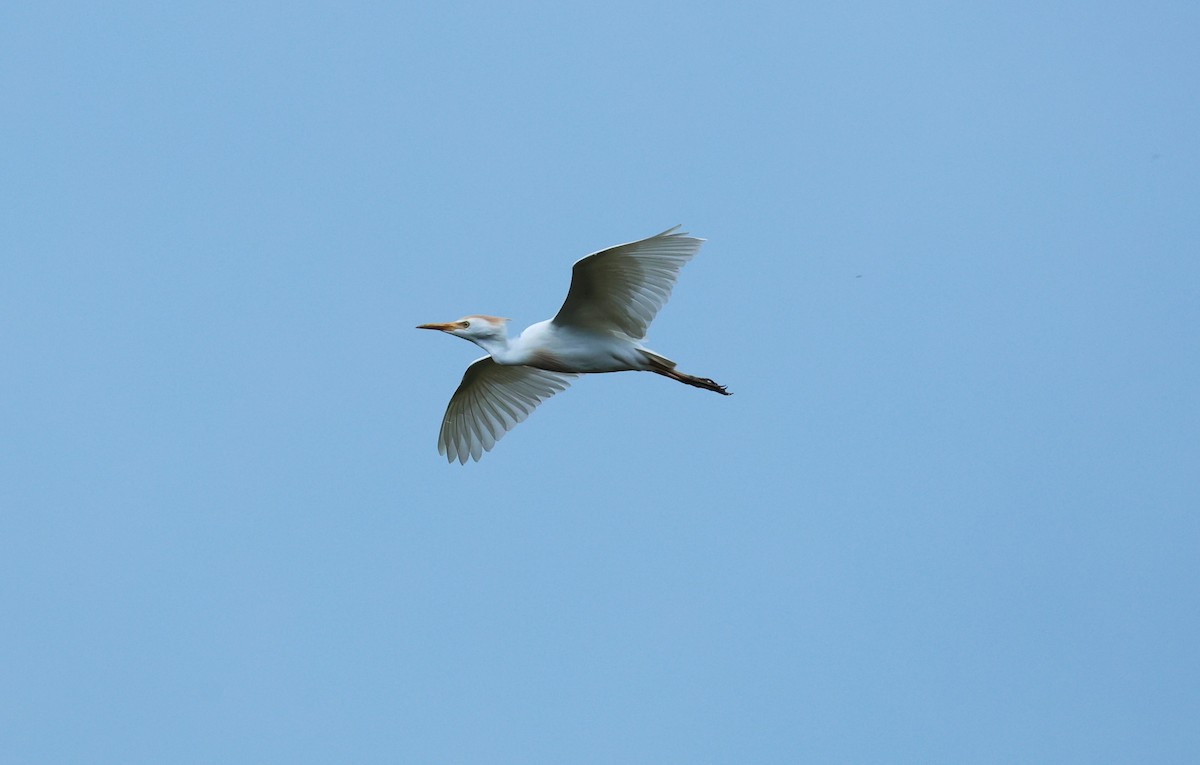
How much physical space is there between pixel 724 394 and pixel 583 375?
58.4 inches

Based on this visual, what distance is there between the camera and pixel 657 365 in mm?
14859

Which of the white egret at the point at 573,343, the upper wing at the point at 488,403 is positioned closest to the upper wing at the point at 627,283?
the white egret at the point at 573,343

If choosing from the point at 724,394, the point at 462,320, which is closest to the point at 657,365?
the point at 724,394

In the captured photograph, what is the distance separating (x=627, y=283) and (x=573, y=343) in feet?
3.38

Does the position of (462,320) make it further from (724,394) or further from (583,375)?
(724,394)

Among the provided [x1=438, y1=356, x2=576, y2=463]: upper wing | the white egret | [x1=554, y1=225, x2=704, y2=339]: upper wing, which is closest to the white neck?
the white egret

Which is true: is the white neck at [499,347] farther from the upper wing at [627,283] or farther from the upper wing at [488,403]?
the upper wing at [488,403]

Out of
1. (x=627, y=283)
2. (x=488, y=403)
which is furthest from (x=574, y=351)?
(x=488, y=403)

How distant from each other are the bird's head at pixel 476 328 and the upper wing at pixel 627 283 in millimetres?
865

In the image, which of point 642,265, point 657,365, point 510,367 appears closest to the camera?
point 642,265

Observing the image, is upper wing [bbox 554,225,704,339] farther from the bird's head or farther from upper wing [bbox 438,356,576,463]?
upper wing [bbox 438,356,576,463]

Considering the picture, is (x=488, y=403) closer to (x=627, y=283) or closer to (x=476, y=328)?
(x=476, y=328)

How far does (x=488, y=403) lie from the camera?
16.9 metres

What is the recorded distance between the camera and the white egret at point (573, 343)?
13.7 metres
